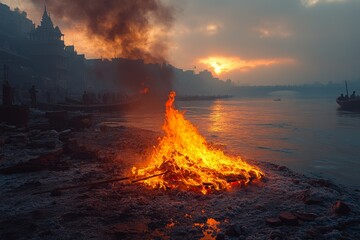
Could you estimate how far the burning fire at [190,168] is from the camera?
27.7ft

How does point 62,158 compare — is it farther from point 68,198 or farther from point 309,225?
point 309,225

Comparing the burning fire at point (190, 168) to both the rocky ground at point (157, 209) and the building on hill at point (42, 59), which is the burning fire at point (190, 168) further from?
the building on hill at point (42, 59)

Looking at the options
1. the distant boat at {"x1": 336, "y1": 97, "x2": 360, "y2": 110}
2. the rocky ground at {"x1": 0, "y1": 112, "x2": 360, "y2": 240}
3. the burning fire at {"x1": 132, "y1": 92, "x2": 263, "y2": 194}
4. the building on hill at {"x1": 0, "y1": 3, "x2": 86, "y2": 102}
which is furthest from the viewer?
the building on hill at {"x1": 0, "y1": 3, "x2": 86, "y2": 102}

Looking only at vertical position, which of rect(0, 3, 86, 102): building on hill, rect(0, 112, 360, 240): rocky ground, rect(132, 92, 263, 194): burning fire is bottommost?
rect(0, 112, 360, 240): rocky ground

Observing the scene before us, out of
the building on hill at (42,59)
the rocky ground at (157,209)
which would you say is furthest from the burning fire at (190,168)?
the building on hill at (42,59)

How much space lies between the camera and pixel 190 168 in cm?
901

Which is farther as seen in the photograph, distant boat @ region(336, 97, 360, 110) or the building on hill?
the building on hill

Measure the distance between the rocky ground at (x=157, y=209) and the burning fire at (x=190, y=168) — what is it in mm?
425

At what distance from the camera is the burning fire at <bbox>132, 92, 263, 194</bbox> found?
8.43 meters

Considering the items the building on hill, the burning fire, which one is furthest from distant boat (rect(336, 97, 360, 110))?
the building on hill

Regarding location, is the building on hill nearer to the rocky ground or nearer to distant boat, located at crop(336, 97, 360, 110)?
the rocky ground

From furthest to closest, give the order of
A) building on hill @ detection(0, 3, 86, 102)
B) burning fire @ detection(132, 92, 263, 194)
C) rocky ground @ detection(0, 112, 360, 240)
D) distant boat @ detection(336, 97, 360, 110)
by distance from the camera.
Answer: building on hill @ detection(0, 3, 86, 102)
distant boat @ detection(336, 97, 360, 110)
burning fire @ detection(132, 92, 263, 194)
rocky ground @ detection(0, 112, 360, 240)

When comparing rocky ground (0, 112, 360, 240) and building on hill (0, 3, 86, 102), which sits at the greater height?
building on hill (0, 3, 86, 102)

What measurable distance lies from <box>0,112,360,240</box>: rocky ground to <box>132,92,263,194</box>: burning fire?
1.39 ft
